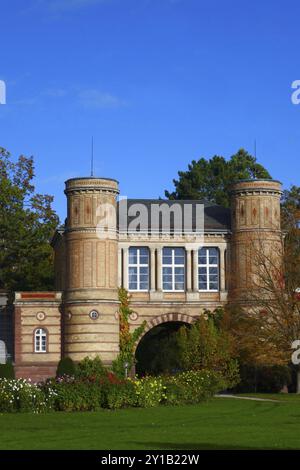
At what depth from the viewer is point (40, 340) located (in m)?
58.6

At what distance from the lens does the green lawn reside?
22.7 metres

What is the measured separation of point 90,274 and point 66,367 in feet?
19.6

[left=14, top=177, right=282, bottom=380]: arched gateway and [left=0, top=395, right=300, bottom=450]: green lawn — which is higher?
[left=14, top=177, right=282, bottom=380]: arched gateway

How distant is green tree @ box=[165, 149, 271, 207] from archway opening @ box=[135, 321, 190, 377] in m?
24.0

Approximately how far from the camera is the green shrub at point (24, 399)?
35.5 metres

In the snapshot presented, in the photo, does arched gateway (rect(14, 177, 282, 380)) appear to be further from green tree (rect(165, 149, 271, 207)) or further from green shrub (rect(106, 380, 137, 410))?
green tree (rect(165, 149, 271, 207))

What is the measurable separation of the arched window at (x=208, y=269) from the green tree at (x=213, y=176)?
2924 cm

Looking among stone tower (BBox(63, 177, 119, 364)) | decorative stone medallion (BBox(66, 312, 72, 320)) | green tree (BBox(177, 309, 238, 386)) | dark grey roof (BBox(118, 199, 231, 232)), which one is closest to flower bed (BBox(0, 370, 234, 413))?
green tree (BBox(177, 309, 238, 386))

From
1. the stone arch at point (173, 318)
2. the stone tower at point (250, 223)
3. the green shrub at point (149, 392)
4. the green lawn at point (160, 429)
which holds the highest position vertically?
the stone tower at point (250, 223)

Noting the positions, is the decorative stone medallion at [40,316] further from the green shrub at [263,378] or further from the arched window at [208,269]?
the green shrub at [263,378]

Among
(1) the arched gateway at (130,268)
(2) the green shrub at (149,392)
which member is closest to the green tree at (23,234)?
(1) the arched gateway at (130,268)

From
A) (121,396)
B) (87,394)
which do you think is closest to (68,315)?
(121,396)

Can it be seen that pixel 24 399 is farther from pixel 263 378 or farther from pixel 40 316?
pixel 40 316
